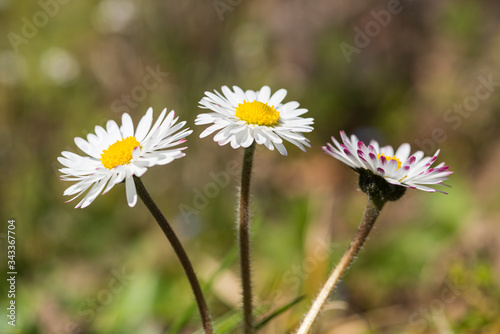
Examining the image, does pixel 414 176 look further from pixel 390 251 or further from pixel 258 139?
pixel 390 251

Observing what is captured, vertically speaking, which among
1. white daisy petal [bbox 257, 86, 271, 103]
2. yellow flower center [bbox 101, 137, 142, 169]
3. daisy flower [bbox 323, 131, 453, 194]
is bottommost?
daisy flower [bbox 323, 131, 453, 194]

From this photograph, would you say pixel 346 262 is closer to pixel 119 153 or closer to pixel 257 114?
pixel 257 114

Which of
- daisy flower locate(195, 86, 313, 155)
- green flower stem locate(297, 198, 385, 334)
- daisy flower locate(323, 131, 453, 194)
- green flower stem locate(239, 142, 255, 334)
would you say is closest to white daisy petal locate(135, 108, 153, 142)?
daisy flower locate(195, 86, 313, 155)

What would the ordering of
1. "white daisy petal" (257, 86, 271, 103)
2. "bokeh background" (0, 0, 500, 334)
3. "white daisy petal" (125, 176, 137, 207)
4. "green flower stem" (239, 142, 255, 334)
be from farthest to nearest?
1. "bokeh background" (0, 0, 500, 334)
2. "white daisy petal" (257, 86, 271, 103)
3. "green flower stem" (239, 142, 255, 334)
4. "white daisy petal" (125, 176, 137, 207)

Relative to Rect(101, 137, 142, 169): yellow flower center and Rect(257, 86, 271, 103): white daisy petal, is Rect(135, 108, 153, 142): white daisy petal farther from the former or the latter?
Rect(257, 86, 271, 103): white daisy petal

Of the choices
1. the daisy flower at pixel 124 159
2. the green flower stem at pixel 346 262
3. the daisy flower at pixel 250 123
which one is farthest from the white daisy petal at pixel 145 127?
the green flower stem at pixel 346 262

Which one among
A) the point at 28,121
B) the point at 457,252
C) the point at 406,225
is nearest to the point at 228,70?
the point at 28,121

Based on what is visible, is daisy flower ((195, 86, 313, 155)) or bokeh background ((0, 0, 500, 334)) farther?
bokeh background ((0, 0, 500, 334))

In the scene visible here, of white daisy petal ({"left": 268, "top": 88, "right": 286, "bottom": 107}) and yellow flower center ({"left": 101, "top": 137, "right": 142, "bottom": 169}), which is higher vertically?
yellow flower center ({"left": 101, "top": 137, "right": 142, "bottom": 169})
